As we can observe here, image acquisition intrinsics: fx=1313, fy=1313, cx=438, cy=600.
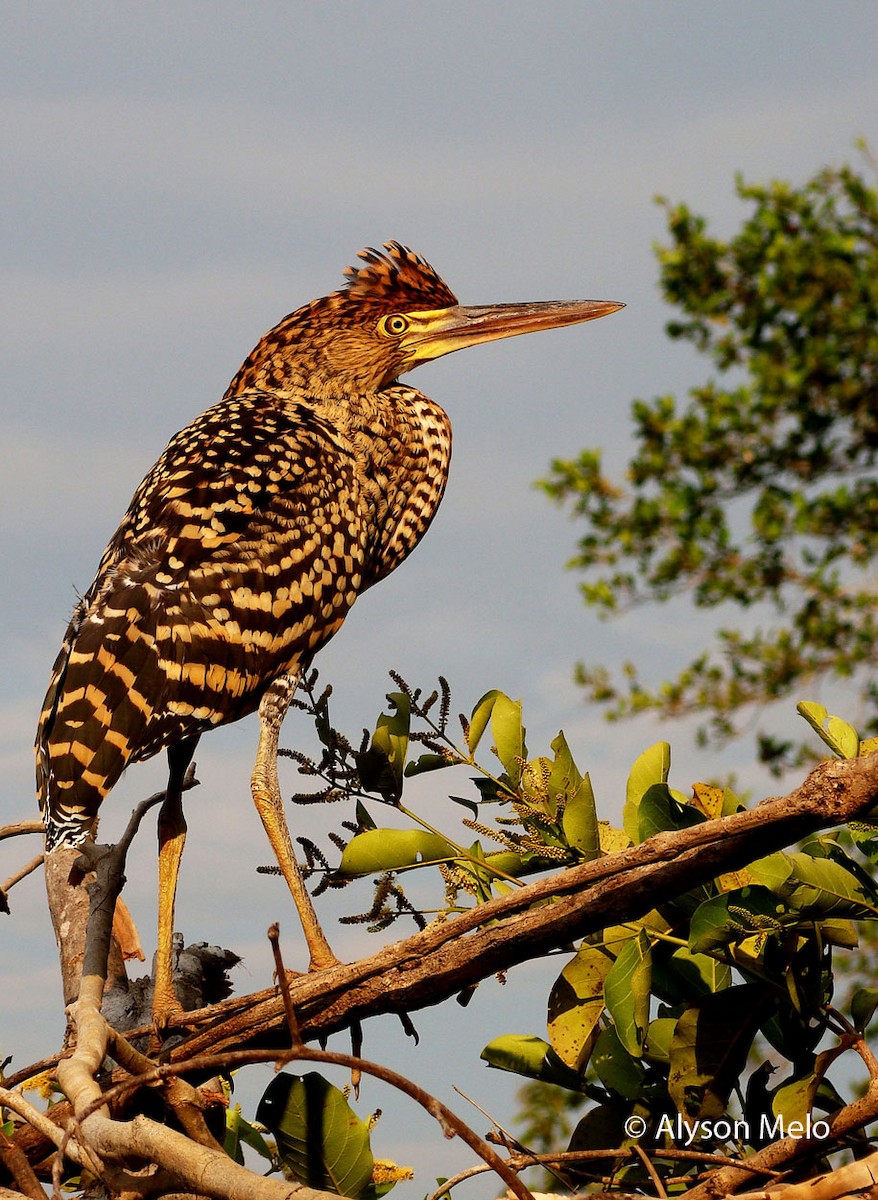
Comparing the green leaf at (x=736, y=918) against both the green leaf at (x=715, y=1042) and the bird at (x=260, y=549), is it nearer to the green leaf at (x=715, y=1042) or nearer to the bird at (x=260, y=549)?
the green leaf at (x=715, y=1042)

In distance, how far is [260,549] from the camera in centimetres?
364

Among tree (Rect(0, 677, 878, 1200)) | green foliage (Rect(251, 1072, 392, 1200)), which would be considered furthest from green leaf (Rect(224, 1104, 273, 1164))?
green foliage (Rect(251, 1072, 392, 1200))

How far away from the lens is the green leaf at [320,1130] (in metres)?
2.38

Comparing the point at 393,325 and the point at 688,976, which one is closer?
the point at 688,976

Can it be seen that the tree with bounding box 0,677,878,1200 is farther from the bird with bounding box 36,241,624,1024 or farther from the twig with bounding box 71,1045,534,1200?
the bird with bounding box 36,241,624,1024

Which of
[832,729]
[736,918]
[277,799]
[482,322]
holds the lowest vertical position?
[736,918]

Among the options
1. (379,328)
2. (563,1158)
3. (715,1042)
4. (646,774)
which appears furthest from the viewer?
(379,328)

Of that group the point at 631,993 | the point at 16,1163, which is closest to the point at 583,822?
the point at 631,993

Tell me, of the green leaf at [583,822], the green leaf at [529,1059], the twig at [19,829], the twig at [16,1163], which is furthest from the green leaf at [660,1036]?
the twig at [19,829]

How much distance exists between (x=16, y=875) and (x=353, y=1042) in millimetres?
1287

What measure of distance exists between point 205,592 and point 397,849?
1146 millimetres

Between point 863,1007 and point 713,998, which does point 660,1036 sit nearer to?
point 713,998

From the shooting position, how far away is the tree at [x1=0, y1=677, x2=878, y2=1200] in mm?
1955

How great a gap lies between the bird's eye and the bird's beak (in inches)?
0.9
